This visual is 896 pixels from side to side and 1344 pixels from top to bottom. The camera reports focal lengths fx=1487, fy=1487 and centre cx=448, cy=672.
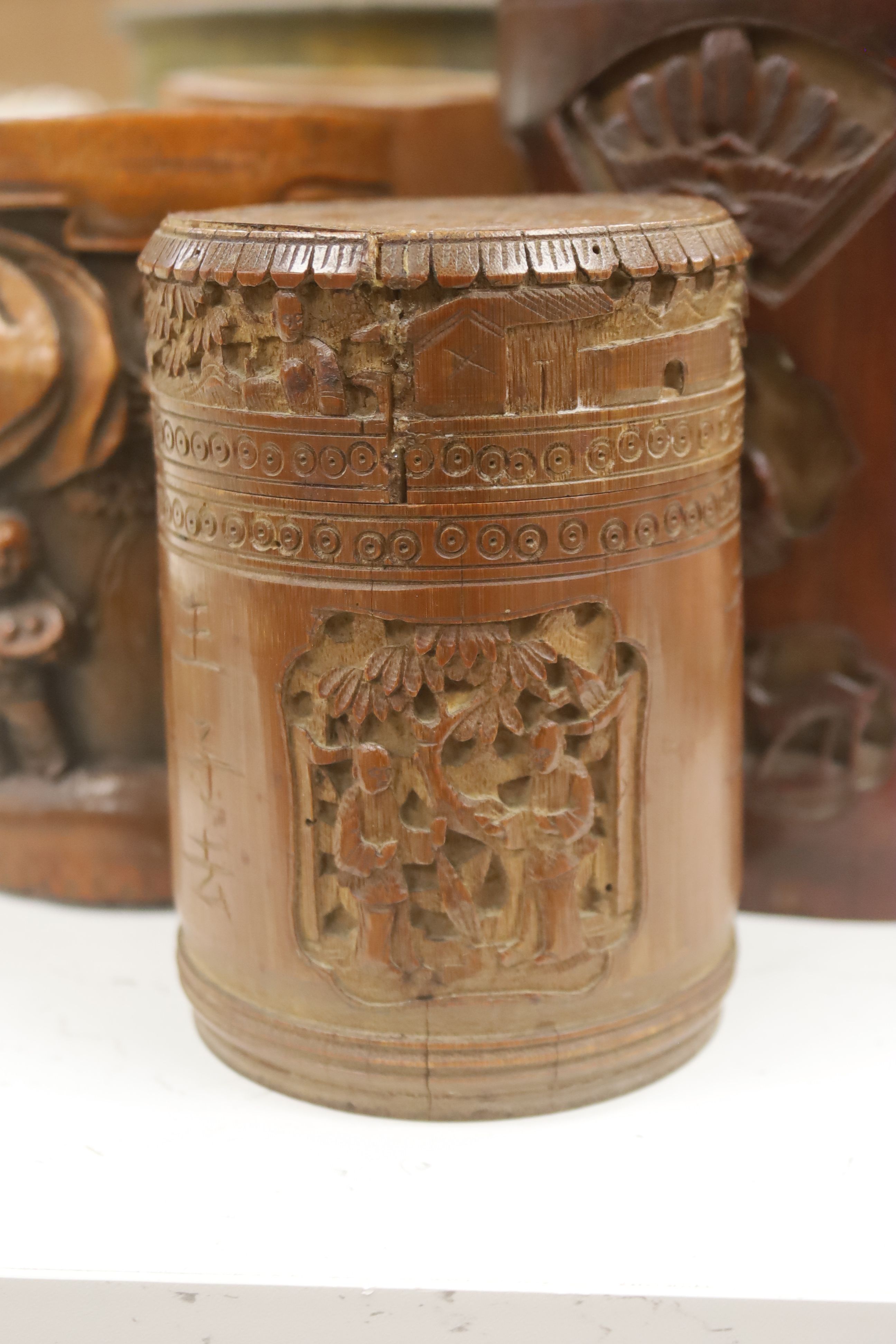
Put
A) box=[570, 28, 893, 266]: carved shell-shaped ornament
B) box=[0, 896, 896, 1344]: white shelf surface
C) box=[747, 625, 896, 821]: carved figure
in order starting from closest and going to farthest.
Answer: box=[0, 896, 896, 1344]: white shelf surface < box=[570, 28, 893, 266]: carved shell-shaped ornament < box=[747, 625, 896, 821]: carved figure

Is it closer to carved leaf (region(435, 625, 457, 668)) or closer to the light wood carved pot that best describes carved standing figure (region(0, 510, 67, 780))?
the light wood carved pot

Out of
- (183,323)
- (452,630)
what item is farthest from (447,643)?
(183,323)

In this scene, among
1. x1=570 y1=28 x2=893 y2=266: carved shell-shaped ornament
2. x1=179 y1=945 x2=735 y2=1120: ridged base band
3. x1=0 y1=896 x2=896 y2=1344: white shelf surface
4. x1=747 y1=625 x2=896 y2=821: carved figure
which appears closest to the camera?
x1=0 y1=896 x2=896 y2=1344: white shelf surface

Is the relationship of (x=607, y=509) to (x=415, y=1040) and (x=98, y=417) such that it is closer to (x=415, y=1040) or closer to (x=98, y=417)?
(x=415, y=1040)

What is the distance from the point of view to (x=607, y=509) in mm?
930

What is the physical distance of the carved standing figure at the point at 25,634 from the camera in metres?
1.24

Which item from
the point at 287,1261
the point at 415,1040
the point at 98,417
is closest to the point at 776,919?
the point at 415,1040

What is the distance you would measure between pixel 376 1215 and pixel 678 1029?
0.86 feet

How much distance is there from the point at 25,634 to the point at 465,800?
0.49m

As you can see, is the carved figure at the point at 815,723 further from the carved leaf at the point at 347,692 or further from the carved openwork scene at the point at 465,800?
the carved leaf at the point at 347,692

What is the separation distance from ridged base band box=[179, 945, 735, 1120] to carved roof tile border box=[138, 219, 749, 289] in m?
0.49

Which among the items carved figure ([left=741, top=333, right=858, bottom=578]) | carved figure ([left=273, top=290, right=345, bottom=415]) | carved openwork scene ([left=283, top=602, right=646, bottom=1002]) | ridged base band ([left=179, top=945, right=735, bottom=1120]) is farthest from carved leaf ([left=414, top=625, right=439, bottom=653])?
carved figure ([left=741, top=333, right=858, bottom=578])

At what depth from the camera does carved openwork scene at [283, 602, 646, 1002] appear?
94cm

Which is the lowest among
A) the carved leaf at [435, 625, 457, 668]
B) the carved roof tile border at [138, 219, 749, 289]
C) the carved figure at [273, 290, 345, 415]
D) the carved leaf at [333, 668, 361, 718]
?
the carved leaf at [333, 668, 361, 718]
